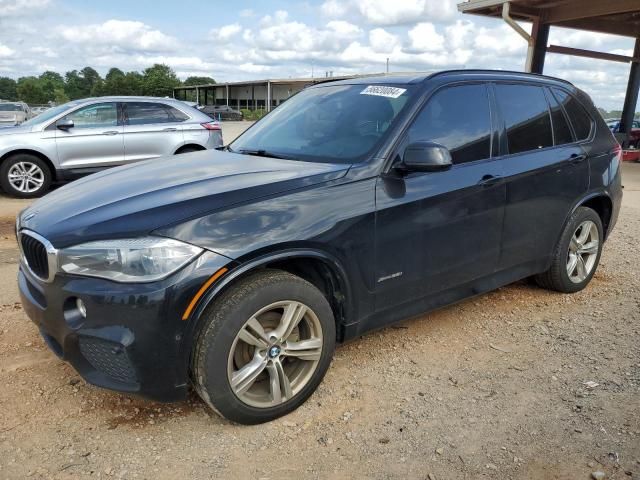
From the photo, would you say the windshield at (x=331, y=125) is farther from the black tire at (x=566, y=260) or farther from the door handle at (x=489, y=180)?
the black tire at (x=566, y=260)

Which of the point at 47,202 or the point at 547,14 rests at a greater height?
the point at 547,14

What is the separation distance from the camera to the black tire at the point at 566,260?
175 inches

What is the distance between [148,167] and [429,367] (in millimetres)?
2195

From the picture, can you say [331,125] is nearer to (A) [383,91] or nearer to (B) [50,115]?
(A) [383,91]

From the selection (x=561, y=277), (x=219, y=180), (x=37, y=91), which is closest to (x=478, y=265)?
(x=561, y=277)

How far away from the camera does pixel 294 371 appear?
3.01 m

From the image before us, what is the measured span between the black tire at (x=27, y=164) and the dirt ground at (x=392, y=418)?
18.0 ft

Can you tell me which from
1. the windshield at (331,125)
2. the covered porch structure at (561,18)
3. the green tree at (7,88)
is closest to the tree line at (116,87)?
the green tree at (7,88)

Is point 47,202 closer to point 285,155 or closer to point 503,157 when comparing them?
point 285,155

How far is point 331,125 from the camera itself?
3.61m

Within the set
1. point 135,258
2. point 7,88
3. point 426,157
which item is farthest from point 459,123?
point 7,88

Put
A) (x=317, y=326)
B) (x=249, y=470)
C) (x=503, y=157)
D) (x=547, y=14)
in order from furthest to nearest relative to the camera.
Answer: (x=547, y=14) < (x=503, y=157) < (x=317, y=326) < (x=249, y=470)

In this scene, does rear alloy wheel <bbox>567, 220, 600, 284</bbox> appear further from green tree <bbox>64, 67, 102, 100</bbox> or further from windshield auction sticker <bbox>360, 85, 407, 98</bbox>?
green tree <bbox>64, 67, 102, 100</bbox>

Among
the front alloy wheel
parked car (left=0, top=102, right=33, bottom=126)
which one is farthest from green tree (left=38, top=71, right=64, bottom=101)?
the front alloy wheel
